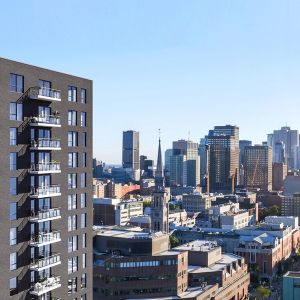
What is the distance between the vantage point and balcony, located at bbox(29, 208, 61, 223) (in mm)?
42938

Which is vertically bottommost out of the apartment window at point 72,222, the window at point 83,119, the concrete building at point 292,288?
the concrete building at point 292,288

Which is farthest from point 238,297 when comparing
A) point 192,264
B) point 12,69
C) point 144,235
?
point 12,69

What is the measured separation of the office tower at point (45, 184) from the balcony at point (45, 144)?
8 centimetres

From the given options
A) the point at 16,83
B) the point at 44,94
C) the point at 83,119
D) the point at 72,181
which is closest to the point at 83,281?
the point at 72,181

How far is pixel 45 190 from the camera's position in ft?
145

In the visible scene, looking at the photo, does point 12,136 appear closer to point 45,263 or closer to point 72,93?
point 72,93

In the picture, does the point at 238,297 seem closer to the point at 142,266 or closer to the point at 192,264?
the point at 192,264

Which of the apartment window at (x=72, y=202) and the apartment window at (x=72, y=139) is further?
the apartment window at (x=72, y=139)

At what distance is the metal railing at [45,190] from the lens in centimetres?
4312

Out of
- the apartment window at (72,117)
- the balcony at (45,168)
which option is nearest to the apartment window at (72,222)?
the balcony at (45,168)

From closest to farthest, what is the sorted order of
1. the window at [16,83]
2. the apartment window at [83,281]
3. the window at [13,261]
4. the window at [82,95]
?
the window at [13,261] → the window at [16,83] → the window at [82,95] → the apartment window at [83,281]

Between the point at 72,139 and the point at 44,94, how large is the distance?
5.96 metres

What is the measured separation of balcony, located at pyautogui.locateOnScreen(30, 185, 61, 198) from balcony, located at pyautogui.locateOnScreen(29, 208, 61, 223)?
4.14 ft

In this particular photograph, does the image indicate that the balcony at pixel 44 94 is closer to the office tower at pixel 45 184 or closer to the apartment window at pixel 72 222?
the office tower at pixel 45 184
